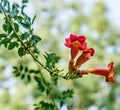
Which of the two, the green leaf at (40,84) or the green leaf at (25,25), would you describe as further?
the green leaf at (40,84)

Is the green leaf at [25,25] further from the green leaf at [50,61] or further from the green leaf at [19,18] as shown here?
the green leaf at [50,61]

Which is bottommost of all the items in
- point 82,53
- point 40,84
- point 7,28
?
point 82,53

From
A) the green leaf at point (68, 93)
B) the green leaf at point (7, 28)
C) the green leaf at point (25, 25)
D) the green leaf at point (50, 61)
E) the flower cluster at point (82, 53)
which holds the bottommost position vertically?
the flower cluster at point (82, 53)

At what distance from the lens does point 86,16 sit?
1892cm

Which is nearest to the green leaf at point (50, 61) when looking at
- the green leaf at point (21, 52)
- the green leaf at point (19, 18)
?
the green leaf at point (21, 52)

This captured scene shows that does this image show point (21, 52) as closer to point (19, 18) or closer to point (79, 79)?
point (19, 18)

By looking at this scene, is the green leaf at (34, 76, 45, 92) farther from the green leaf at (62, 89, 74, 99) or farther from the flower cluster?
the flower cluster

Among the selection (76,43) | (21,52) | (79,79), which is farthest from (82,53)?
(79,79)

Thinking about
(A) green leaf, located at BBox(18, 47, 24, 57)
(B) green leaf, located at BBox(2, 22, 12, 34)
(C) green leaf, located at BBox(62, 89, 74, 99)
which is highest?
(C) green leaf, located at BBox(62, 89, 74, 99)

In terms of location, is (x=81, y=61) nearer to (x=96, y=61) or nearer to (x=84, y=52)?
(x=84, y=52)

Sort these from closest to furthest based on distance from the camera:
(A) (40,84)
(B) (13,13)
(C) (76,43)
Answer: (C) (76,43) < (B) (13,13) < (A) (40,84)

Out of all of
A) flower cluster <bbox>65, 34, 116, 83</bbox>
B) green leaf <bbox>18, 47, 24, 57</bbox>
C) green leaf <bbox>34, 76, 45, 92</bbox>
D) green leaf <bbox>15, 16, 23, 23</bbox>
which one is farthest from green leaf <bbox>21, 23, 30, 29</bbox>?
green leaf <bbox>34, 76, 45, 92</bbox>

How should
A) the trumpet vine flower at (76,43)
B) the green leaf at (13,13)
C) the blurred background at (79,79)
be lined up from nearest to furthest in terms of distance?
1. the trumpet vine flower at (76,43)
2. the green leaf at (13,13)
3. the blurred background at (79,79)

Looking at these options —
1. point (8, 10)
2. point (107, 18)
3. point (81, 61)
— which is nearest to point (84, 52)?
point (81, 61)
